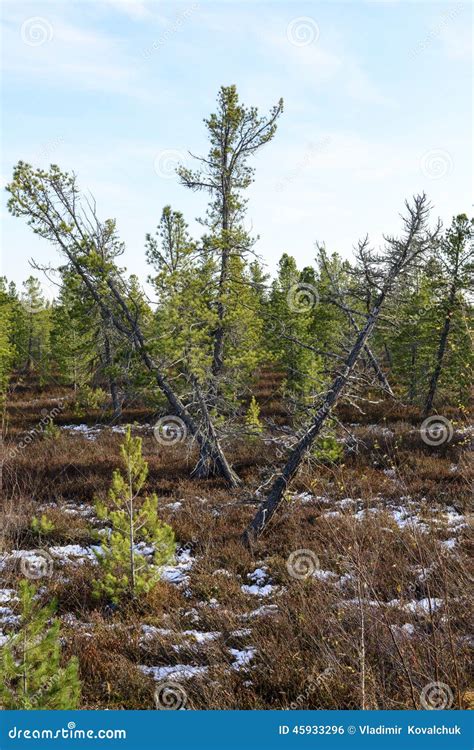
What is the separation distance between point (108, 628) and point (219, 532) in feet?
11.7

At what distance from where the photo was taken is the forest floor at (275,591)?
4.24 m

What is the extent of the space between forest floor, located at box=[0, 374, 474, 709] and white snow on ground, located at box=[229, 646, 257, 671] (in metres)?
0.02

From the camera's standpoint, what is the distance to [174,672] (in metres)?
4.99

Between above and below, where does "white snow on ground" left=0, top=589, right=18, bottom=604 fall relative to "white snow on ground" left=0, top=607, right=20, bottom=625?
below

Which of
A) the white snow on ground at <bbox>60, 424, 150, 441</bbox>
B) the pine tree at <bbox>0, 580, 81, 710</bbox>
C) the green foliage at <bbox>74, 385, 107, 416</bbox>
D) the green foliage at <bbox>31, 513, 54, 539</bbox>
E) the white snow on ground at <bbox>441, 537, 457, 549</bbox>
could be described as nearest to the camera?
the pine tree at <bbox>0, 580, 81, 710</bbox>

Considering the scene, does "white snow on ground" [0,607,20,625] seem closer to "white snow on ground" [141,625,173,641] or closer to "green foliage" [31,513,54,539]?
"white snow on ground" [141,625,173,641]

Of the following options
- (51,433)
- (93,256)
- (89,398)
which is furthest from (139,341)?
(89,398)

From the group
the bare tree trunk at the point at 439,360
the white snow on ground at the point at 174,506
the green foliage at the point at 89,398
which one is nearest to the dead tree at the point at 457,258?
the bare tree trunk at the point at 439,360

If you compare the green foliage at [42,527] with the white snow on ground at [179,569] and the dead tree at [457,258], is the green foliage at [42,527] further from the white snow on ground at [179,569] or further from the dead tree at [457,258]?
the dead tree at [457,258]

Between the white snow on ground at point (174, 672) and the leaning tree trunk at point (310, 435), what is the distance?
367cm

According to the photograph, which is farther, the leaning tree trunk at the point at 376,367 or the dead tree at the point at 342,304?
the leaning tree trunk at the point at 376,367

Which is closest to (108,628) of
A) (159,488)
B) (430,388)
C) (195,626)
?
(195,626)

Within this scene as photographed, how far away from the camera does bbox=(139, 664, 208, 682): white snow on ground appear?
15.8ft

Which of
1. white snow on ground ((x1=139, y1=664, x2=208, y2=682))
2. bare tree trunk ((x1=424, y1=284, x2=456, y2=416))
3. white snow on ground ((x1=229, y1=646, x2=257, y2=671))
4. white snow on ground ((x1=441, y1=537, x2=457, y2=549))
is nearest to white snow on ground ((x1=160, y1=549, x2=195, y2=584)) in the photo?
white snow on ground ((x1=139, y1=664, x2=208, y2=682))
